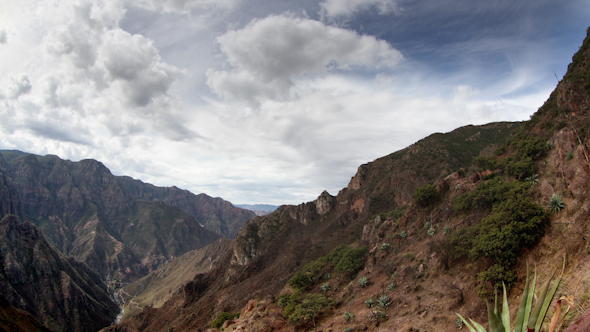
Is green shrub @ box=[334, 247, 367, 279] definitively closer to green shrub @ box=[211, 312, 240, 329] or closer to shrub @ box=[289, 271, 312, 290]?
shrub @ box=[289, 271, 312, 290]

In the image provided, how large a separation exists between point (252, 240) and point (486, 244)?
248 feet

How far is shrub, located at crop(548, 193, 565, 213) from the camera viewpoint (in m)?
19.0

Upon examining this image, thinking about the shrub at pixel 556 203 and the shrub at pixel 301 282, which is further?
the shrub at pixel 301 282

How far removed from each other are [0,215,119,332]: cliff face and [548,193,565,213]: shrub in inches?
5395

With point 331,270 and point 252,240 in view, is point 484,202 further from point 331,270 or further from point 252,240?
point 252,240

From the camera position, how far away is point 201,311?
64.2 m

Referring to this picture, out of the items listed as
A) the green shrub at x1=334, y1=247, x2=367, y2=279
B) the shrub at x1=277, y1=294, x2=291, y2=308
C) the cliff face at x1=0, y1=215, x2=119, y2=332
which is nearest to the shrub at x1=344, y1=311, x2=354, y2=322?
the shrub at x1=277, y1=294, x2=291, y2=308

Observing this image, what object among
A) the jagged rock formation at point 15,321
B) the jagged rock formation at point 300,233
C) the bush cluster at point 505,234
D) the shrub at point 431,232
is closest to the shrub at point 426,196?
the shrub at point 431,232

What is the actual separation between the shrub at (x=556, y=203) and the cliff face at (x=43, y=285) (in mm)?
137028

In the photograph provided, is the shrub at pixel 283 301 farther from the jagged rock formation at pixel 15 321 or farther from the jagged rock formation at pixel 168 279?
the jagged rock formation at pixel 168 279

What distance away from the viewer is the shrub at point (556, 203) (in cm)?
1897

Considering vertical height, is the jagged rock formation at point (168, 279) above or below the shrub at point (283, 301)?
below

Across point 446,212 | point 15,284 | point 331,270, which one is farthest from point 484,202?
point 15,284

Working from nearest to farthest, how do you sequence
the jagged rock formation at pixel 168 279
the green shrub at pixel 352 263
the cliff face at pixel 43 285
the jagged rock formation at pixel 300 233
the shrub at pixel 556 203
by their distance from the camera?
the shrub at pixel 556 203 → the green shrub at pixel 352 263 → the jagged rock formation at pixel 300 233 → the cliff face at pixel 43 285 → the jagged rock formation at pixel 168 279
